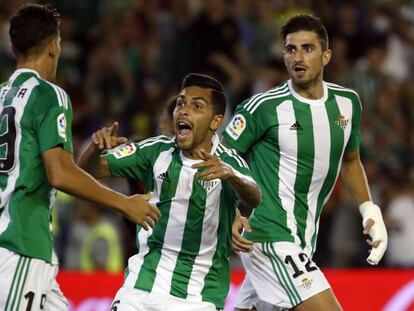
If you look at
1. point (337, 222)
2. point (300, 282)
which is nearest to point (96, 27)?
point (337, 222)

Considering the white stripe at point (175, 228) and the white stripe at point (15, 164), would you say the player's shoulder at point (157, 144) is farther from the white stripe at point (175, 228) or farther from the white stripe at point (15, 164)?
the white stripe at point (15, 164)

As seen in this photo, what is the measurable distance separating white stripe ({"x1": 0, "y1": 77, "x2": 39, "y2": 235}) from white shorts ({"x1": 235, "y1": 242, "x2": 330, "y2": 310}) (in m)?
1.93

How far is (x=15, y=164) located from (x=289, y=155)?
2091 millimetres

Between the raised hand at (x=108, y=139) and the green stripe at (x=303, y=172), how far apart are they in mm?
1399

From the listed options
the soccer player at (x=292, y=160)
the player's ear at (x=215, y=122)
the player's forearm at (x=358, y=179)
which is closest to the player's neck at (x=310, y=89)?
the soccer player at (x=292, y=160)

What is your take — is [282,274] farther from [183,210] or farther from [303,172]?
[183,210]

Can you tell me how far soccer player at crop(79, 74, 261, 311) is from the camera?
6.73m

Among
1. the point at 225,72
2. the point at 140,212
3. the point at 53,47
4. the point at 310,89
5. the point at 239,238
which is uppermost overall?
the point at 225,72

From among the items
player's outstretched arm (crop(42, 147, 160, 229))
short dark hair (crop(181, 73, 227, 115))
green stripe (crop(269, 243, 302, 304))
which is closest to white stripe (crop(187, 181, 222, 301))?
short dark hair (crop(181, 73, 227, 115))

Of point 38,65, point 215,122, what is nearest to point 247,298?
point 215,122

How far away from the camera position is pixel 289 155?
743 centimetres

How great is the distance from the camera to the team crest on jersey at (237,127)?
744 centimetres

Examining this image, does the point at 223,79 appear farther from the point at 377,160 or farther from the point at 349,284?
the point at 349,284

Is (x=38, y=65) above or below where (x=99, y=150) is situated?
above
